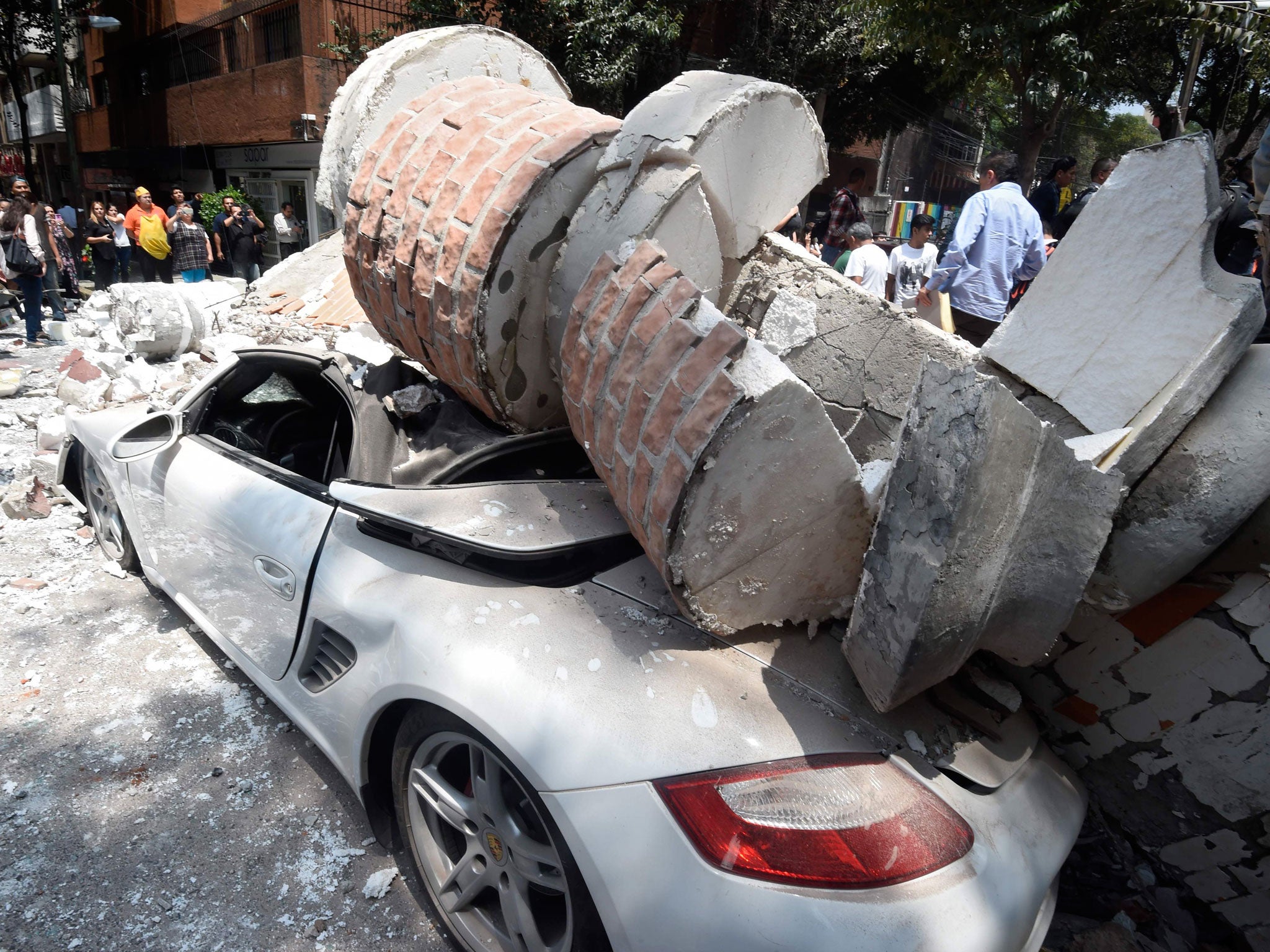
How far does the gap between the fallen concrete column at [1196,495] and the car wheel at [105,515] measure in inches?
151

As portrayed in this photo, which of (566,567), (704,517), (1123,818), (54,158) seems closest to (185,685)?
(566,567)

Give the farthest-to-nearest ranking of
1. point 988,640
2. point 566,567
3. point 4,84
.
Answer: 1. point 4,84
2. point 566,567
3. point 988,640

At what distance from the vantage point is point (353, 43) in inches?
543

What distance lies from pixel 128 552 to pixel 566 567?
2794 millimetres

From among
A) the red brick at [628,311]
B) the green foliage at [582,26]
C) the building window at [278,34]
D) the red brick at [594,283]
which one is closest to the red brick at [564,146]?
the red brick at [594,283]

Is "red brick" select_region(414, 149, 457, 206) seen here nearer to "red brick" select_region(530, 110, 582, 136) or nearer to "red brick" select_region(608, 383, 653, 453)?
"red brick" select_region(530, 110, 582, 136)

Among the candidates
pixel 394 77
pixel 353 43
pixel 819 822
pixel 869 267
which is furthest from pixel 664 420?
pixel 353 43

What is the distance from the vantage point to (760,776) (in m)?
1.50

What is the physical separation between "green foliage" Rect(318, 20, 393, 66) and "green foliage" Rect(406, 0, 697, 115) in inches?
30.2

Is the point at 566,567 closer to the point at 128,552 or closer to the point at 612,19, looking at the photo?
the point at 128,552

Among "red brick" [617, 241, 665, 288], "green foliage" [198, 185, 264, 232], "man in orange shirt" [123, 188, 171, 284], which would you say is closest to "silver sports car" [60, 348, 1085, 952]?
"red brick" [617, 241, 665, 288]

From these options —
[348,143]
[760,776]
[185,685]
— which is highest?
[348,143]

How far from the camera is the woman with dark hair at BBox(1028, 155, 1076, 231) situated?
750 centimetres

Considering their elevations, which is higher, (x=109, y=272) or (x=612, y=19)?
(x=612, y=19)
